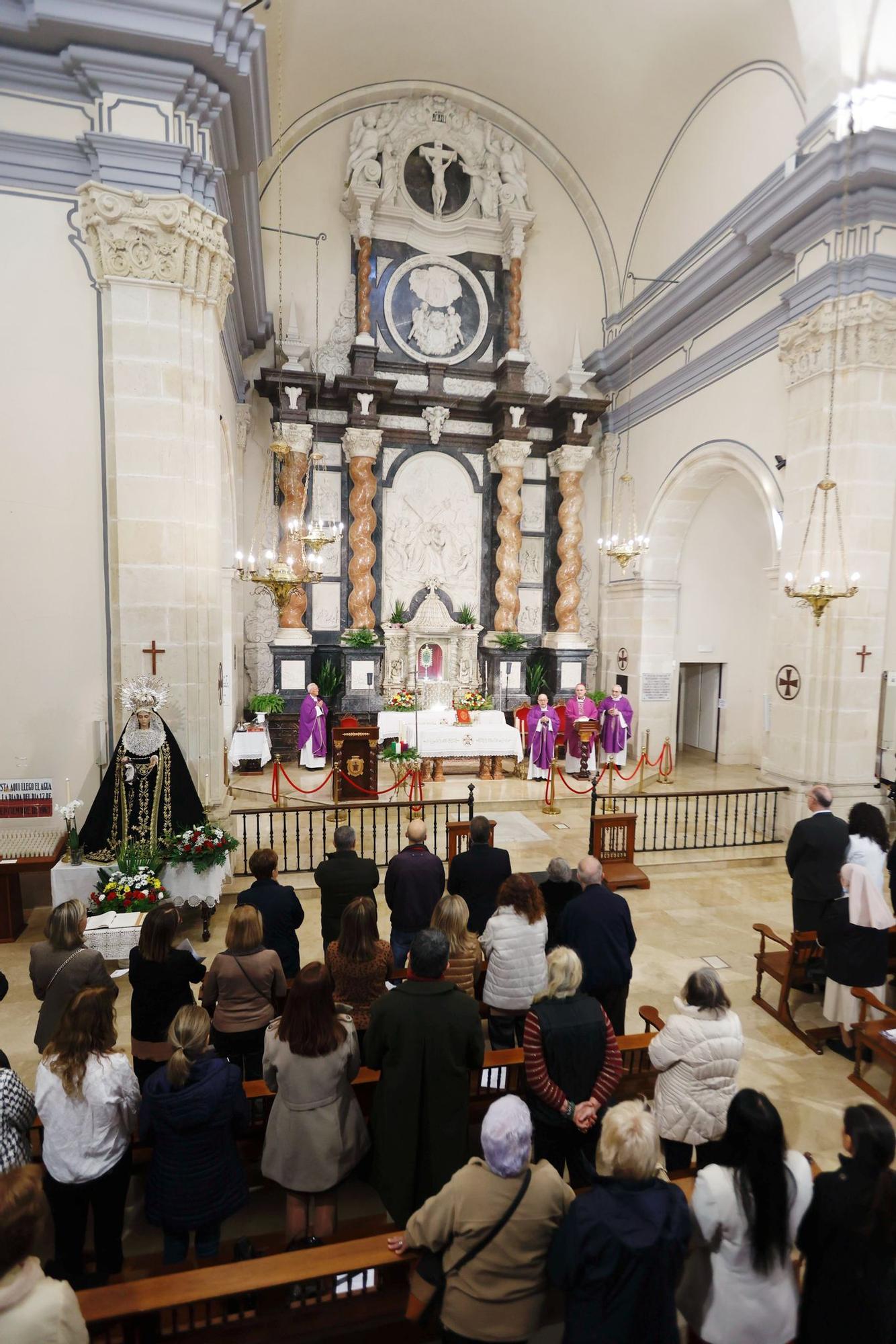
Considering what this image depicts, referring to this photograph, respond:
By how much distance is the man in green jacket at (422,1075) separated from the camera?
2.89 meters

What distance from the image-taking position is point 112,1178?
2910 millimetres

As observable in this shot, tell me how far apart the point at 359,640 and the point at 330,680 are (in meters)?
0.97

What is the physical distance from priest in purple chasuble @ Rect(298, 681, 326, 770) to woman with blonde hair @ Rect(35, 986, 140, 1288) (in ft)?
32.2

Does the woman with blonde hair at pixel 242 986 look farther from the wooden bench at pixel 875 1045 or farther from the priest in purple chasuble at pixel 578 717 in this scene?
the priest in purple chasuble at pixel 578 717

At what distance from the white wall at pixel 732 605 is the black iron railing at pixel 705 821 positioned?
345 cm

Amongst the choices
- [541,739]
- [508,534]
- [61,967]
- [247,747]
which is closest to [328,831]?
[247,747]

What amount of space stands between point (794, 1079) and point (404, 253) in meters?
15.3

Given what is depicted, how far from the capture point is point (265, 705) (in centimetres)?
1345

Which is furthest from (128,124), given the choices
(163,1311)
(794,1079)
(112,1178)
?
(794,1079)

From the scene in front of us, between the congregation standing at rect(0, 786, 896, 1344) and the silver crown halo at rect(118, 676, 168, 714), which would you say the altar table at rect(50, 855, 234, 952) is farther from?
the congregation standing at rect(0, 786, 896, 1344)

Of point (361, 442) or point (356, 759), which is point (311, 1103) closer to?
point (356, 759)

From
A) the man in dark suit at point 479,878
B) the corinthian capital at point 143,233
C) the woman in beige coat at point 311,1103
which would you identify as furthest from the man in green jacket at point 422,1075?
the corinthian capital at point 143,233

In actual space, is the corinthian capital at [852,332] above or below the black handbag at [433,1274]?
above

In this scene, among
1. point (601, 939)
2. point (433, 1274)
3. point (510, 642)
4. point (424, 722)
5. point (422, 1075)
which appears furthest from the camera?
point (510, 642)
